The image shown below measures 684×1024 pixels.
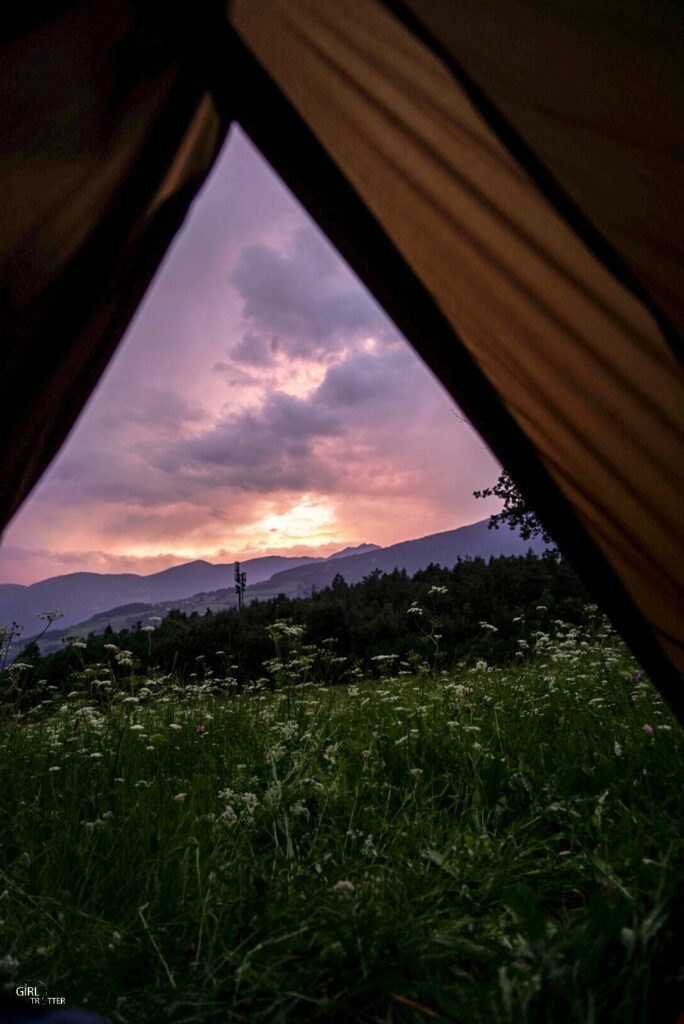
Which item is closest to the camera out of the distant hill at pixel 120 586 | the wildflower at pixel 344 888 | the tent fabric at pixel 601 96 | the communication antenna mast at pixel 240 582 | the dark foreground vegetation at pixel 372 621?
the tent fabric at pixel 601 96

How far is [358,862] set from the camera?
1.97 meters

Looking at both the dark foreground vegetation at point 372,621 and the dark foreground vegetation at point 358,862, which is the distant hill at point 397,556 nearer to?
the dark foreground vegetation at point 372,621

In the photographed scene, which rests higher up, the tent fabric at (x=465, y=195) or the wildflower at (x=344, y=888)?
the tent fabric at (x=465, y=195)

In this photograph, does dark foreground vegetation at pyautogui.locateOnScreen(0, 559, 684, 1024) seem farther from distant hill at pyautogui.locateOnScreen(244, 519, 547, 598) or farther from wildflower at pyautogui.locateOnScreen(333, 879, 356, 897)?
distant hill at pyautogui.locateOnScreen(244, 519, 547, 598)

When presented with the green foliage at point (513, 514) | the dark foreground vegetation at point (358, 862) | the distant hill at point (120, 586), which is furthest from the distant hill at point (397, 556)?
the distant hill at point (120, 586)

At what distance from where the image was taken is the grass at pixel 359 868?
1.41 meters

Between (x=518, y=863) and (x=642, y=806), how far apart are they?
0.67 metres

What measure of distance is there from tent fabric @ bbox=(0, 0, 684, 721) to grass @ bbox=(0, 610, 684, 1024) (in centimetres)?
71

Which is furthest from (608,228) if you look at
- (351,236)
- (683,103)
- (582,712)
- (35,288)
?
(582,712)

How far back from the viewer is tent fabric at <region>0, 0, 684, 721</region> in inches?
55.2

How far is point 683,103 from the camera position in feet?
4.25

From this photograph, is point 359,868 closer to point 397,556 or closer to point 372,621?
point 372,621

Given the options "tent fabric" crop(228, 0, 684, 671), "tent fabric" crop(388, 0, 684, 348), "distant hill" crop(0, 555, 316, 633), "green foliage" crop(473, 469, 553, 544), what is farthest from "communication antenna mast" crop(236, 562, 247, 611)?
"distant hill" crop(0, 555, 316, 633)

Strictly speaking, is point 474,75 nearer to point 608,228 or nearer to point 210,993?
point 608,228
